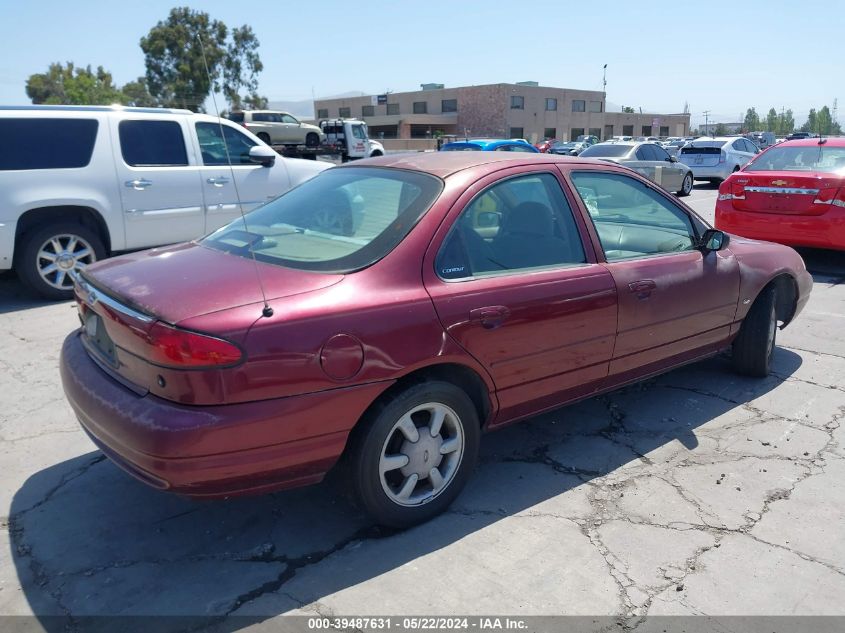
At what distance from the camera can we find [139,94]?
58.7m

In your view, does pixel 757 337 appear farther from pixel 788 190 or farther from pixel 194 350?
pixel 788 190

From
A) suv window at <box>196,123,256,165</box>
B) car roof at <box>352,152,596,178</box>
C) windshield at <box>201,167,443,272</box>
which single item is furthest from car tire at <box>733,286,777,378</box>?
suv window at <box>196,123,256,165</box>

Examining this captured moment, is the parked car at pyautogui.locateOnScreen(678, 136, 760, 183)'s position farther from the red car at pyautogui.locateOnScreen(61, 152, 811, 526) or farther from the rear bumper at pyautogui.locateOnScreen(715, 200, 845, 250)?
the red car at pyautogui.locateOnScreen(61, 152, 811, 526)

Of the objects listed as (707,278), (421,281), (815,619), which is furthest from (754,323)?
(421,281)

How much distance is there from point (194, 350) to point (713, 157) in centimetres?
2055

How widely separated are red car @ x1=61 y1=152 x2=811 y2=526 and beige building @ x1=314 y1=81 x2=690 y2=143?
65.5 m

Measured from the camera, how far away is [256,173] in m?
A: 8.39

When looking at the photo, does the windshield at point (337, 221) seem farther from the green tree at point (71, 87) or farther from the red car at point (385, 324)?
the green tree at point (71, 87)

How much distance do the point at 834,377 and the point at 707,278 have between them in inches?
66.7

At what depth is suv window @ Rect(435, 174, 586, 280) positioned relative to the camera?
10.4 feet

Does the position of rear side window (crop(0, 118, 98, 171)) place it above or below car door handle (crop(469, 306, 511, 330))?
above

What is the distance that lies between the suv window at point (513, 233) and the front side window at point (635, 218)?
0.37 metres

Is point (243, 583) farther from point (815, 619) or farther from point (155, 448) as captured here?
point (815, 619)

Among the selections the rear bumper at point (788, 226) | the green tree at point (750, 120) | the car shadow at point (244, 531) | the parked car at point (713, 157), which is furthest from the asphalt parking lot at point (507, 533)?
the green tree at point (750, 120)
